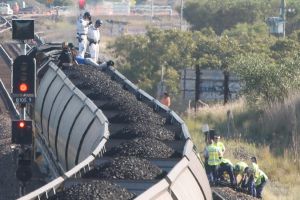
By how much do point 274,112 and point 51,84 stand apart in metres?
10.9

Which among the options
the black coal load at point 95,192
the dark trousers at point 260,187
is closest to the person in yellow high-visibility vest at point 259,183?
the dark trousers at point 260,187

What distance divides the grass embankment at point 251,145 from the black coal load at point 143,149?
728cm

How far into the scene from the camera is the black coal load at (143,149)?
466 inches

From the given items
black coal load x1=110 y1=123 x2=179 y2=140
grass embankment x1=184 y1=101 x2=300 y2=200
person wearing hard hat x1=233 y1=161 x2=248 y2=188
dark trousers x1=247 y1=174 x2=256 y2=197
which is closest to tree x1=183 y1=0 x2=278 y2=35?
grass embankment x1=184 y1=101 x2=300 y2=200

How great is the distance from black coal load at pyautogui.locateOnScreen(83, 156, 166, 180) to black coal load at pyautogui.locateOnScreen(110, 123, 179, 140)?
2.25 meters

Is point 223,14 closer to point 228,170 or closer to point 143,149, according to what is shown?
point 228,170

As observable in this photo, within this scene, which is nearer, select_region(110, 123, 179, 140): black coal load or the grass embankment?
select_region(110, 123, 179, 140): black coal load

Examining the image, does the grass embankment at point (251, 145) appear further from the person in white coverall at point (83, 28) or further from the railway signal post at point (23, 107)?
the railway signal post at point (23, 107)

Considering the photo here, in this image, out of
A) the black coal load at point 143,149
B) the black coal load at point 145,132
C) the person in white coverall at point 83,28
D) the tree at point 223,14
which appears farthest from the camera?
the tree at point 223,14

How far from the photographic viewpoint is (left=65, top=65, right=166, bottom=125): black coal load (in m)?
14.8

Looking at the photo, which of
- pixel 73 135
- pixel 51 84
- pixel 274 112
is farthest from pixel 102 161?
pixel 274 112

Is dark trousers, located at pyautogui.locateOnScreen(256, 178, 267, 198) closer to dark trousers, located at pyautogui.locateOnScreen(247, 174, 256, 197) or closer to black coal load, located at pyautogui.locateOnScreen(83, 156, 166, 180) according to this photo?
dark trousers, located at pyautogui.locateOnScreen(247, 174, 256, 197)

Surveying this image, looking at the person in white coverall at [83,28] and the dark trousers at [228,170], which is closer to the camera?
the dark trousers at [228,170]

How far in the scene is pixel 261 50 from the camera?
169 ft
